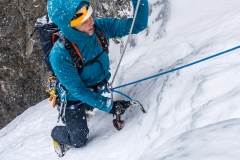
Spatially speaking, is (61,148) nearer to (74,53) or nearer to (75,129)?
(75,129)

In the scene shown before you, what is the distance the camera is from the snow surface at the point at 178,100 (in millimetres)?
1791

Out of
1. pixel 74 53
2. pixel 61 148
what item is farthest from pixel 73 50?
pixel 61 148

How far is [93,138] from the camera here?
4.29 meters

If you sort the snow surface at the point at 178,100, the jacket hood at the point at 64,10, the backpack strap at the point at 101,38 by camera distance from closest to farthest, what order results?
1. the snow surface at the point at 178,100
2. the jacket hood at the point at 64,10
3. the backpack strap at the point at 101,38

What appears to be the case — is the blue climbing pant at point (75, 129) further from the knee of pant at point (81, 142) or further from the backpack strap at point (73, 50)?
the backpack strap at point (73, 50)

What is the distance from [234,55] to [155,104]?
984mm

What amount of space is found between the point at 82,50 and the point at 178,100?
1.12 meters

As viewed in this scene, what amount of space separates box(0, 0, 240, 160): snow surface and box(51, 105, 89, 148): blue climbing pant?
0.45ft

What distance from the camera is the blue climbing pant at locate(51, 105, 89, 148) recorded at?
4.04 m

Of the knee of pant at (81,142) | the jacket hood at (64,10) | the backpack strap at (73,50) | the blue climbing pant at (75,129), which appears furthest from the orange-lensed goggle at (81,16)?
the knee of pant at (81,142)

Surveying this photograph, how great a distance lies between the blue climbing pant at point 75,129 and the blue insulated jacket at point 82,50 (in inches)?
11.6

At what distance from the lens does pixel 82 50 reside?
3340mm

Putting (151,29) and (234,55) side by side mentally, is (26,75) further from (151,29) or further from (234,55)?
(234,55)

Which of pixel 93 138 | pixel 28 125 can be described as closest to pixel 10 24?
pixel 28 125
